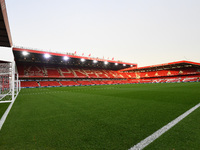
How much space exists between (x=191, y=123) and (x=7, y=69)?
10834mm

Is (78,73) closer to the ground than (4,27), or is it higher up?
closer to the ground

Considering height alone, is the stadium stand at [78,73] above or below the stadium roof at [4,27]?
below

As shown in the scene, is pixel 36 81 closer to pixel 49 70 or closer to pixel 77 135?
pixel 49 70

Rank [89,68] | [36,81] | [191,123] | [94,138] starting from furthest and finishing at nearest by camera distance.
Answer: [89,68], [36,81], [191,123], [94,138]

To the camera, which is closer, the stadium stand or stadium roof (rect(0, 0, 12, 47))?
stadium roof (rect(0, 0, 12, 47))

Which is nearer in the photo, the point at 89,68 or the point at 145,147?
the point at 145,147

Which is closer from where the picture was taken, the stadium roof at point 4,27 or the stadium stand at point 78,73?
the stadium roof at point 4,27

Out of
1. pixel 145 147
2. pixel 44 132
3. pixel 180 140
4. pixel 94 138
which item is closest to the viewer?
pixel 145 147

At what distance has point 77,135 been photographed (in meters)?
2.41

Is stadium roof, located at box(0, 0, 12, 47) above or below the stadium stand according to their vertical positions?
above

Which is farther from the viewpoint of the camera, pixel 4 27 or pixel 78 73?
pixel 78 73

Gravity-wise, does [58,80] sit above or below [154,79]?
above

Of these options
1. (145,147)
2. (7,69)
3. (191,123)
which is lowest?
(191,123)

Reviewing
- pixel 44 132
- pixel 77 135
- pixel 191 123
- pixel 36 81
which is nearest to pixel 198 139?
pixel 191 123
